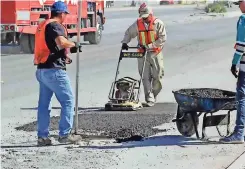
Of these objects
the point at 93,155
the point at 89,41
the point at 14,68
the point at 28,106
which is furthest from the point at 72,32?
the point at 93,155

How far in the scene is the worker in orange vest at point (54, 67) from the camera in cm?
855

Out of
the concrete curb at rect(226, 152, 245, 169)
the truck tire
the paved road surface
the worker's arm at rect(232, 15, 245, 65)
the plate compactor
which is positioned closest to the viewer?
the concrete curb at rect(226, 152, 245, 169)

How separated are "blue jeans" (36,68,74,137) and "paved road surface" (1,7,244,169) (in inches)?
16.7

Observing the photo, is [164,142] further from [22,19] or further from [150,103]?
[22,19]

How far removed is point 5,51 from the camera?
25.5 metres

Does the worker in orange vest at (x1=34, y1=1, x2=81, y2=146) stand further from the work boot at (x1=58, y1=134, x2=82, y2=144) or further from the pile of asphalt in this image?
the pile of asphalt

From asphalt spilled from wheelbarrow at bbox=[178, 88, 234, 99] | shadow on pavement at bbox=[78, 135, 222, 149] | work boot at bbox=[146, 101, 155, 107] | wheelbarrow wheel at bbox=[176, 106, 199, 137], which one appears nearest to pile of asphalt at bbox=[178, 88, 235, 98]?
asphalt spilled from wheelbarrow at bbox=[178, 88, 234, 99]

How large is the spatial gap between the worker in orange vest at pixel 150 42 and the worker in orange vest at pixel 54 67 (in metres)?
3.55

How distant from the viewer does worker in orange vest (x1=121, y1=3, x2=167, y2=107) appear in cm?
1231

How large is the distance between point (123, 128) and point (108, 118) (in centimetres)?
100

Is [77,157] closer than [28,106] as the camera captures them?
Yes

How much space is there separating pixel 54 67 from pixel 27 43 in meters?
16.3

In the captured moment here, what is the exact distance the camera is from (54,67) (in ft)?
28.6

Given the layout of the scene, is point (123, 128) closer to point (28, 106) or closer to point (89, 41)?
point (28, 106)
